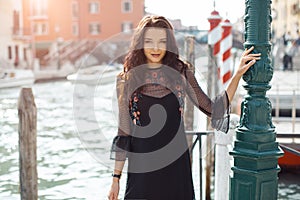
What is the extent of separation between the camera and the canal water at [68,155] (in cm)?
453

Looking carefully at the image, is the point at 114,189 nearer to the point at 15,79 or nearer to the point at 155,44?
the point at 155,44

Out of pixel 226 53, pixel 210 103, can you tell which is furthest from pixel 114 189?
pixel 226 53

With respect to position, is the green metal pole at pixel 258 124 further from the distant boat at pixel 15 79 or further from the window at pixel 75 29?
the window at pixel 75 29

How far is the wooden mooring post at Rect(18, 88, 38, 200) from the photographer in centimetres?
246

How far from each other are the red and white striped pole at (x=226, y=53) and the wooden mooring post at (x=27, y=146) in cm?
293

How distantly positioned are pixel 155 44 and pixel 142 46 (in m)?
0.05

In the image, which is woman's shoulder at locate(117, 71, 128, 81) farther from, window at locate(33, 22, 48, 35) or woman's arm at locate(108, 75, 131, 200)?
window at locate(33, 22, 48, 35)

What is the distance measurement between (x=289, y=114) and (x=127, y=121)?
4.82 meters

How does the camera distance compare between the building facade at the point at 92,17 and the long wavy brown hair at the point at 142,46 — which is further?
the building facade at the point at 92,17

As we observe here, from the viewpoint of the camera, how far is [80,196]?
173 inches

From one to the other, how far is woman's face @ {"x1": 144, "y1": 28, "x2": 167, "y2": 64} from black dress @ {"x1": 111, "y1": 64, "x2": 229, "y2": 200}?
0.05 m

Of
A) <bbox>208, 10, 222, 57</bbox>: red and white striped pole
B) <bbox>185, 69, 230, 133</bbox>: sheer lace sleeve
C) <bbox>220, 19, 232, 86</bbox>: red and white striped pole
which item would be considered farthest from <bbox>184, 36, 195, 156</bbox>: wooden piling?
<bbox>185, 69, 230, 133</bbox>: sheer lace sleeve

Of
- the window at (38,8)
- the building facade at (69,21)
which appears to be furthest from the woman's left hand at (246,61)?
the window at (38,8)

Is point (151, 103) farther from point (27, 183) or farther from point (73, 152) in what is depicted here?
point (73, 152)
